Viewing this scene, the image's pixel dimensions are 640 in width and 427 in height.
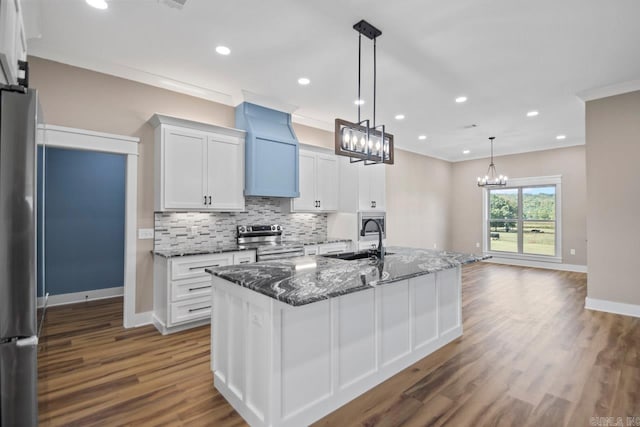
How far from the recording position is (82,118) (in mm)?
3299

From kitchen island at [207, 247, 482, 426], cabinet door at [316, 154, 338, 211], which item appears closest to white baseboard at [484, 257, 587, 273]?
cabinet door at [316, 154, 338, 211]

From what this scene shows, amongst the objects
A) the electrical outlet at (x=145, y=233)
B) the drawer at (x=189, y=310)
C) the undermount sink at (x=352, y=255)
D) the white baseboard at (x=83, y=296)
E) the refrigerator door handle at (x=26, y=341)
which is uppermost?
the electrical outlet at (x=145, y=233)

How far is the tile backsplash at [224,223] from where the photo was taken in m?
3.81

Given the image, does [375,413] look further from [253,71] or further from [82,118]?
[82,118]

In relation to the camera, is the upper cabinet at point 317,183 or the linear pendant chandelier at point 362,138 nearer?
the linear pendant chandelier at point 362,138

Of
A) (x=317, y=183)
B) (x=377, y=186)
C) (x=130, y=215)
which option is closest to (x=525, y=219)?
(x=377, y=186)

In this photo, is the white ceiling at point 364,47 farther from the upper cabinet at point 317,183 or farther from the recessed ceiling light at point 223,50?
the upper cabinet at point 317,183

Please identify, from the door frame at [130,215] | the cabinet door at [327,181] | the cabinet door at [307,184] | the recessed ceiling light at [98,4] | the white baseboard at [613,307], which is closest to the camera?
the recessed ceiling light at [98,4]

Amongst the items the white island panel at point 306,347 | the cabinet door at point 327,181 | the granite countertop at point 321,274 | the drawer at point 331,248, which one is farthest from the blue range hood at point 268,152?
the white island panel at point 306,347

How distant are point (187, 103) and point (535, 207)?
811 centimetres

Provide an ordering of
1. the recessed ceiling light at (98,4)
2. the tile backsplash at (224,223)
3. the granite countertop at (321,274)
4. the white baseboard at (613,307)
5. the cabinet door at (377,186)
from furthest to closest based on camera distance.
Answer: the cabinet door at (377,186), the white baseboard at (613,307), the tile backsplash at (224,223), the recessed ceiling light at (98,4), the granite countertop at (321,274)

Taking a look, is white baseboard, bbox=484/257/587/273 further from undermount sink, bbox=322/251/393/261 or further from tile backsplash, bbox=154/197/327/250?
undermount sink, bbox=322/251/393/261

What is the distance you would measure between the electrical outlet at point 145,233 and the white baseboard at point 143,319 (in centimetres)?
90

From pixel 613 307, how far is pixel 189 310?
547 centimetres
